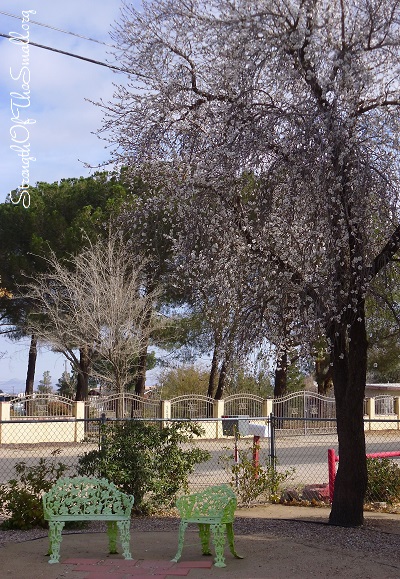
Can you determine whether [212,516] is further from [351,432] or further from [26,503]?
[26,503]

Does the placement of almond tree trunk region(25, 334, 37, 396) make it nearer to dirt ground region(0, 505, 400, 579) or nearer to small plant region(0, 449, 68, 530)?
small plant region(0, 449, 68, 530)

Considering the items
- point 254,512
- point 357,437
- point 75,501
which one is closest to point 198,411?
point 254,512

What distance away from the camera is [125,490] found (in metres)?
10.6

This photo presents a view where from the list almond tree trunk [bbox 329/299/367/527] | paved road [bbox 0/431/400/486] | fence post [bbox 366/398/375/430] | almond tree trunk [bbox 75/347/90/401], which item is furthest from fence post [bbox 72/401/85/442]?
almond tree trunk [bbox 329/299/367/527]

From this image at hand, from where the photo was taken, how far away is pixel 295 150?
8578mm

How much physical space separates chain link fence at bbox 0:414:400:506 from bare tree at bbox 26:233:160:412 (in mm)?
3087

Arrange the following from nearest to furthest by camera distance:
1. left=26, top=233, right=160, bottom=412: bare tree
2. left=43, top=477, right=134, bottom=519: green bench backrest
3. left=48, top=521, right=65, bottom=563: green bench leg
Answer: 1. left=48, top=521, right=65, bottom=563: green bench leg
2. left=43, top=477, right=134, bottom=519: green bench backrest
3. left=26, top=233, right=160, bottom=412: bare tree

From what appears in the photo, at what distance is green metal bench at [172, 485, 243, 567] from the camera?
751 centimetres

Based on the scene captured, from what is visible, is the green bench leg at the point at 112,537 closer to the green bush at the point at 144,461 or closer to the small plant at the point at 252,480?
the green bush at the point at 144,461

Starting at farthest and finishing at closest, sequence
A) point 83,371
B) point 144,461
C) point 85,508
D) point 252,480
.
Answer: point 83,371, point 252,480, point 144,461, point 85,508

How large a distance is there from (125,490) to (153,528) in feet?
3.52

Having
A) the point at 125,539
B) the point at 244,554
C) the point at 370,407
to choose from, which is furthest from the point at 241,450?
the point at 370,407

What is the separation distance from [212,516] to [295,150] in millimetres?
3882

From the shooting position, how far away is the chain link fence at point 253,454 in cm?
1189
